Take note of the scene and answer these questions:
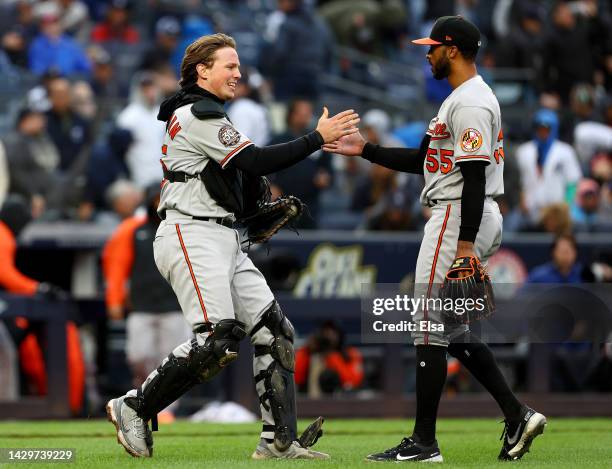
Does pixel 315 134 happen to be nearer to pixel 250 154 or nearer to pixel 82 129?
pixel 250 154

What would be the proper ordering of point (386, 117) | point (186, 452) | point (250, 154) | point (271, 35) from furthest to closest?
point (271, 35) < point (386, 117) < point (186, 452) < point (250, 154)

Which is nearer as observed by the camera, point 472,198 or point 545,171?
point 472,198

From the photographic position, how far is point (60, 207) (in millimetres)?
13344

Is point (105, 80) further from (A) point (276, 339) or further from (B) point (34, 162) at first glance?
(A) point (276, 339)

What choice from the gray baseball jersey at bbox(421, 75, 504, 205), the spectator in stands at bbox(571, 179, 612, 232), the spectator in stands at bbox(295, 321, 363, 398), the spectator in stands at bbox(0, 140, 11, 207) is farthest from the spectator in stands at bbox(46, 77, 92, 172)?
the gray baseball jersey at bbox(421, 75, 504, 205)

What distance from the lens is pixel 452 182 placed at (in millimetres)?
6457

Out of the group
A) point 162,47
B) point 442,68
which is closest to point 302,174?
point 162,47

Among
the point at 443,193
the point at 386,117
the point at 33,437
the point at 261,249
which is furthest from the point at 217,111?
the point at 386,117

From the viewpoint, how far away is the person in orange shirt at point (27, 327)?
10.8 meters

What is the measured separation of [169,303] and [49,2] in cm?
678

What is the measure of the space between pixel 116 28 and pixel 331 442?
9705 mm

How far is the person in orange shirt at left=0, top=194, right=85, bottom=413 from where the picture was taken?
1084 centimetres

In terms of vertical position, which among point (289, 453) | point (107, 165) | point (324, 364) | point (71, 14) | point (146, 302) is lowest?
point (324, 364)

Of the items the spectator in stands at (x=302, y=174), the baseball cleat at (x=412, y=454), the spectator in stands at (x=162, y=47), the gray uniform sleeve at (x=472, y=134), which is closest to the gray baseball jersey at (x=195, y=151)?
the gray uniform sleeve at (x=472, y=134)
